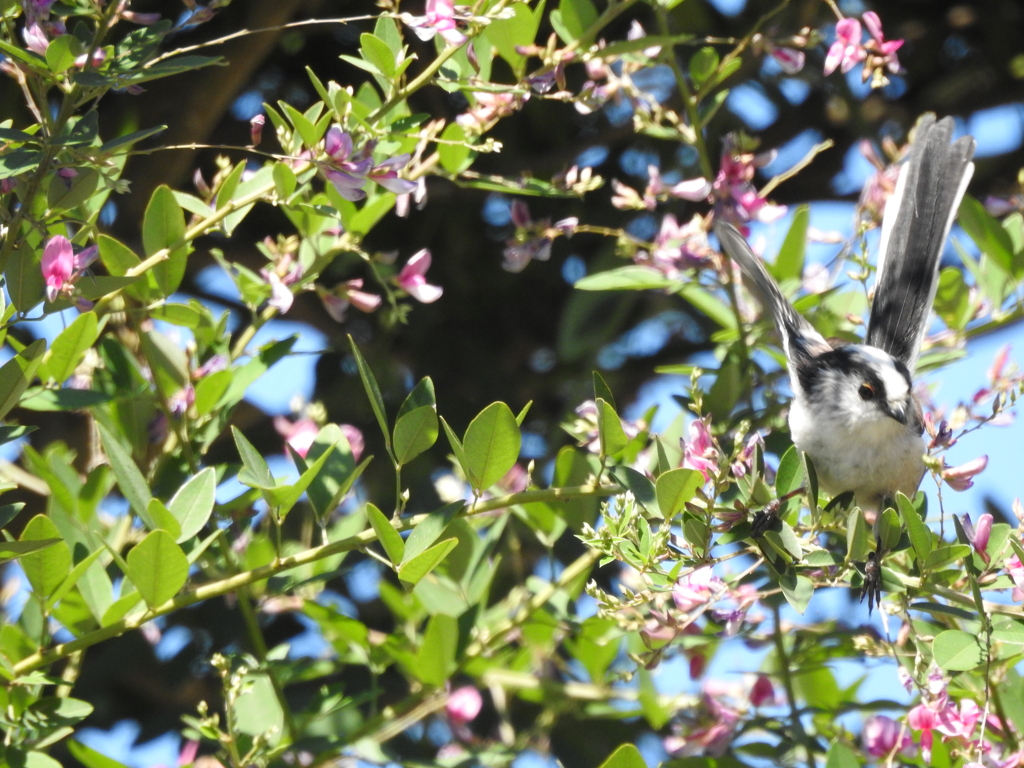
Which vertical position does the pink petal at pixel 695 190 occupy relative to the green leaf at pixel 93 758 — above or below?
above

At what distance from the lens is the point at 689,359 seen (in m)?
2.17

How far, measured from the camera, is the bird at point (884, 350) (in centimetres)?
137

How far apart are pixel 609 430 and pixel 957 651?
1.22 ft

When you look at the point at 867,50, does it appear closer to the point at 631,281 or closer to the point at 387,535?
the point at 631,281

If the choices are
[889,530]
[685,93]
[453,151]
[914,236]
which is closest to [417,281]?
[453,151]

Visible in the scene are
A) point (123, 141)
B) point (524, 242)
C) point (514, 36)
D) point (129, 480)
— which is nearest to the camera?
point (123, 141)

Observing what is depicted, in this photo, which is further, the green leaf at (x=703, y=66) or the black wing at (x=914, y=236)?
the black wing at (x=914, y=236)

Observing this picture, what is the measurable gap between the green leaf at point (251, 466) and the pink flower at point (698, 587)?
38cm

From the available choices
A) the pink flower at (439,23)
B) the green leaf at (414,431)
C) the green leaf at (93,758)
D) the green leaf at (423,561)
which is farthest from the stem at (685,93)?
the green leaf at (93,758)

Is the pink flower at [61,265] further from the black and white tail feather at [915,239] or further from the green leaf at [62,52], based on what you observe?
the black and white tail feather at [915,239]

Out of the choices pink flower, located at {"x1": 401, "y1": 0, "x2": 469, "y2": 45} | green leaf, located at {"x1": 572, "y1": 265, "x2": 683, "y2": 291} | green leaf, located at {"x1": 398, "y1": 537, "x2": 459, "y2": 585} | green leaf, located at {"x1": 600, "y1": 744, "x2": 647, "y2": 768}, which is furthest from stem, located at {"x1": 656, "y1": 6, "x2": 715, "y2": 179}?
green leaf, located at {"x1": 600, "y1": 744, "x2": 647, "y2": 768}

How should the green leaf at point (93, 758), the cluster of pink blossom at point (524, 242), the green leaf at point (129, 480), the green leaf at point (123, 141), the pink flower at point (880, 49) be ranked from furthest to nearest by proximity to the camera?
the cluster of pink blossom at point (524, 242)
the pink flower at point (880, 49)
the green leaf at point (93, 758)
the green leaf at point (129, 480)
the green leaf at point (123, 141)

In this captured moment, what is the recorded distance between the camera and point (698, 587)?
1.10 m

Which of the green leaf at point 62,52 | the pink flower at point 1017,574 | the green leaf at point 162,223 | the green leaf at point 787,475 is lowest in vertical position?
the pink flower at point 1017,574
